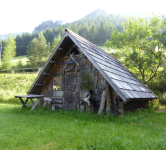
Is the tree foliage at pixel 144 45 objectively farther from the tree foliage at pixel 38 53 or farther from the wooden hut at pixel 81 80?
the tree foliage at pixel 38 53

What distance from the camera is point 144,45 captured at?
15430 mm

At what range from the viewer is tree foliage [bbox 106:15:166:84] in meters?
14.0

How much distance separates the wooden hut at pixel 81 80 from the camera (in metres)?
8.40

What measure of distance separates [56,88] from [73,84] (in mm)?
1726

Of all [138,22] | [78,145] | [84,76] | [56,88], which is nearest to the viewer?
[78,145]

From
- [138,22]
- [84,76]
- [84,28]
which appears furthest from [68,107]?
[84,28]

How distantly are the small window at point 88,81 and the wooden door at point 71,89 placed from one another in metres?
0.40

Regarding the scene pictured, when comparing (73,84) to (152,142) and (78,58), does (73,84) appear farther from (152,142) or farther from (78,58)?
(152,142)

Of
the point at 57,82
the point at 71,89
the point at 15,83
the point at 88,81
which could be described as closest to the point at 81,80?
the point at 88,81

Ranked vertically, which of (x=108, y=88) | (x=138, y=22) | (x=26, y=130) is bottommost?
(x=26, y=130)

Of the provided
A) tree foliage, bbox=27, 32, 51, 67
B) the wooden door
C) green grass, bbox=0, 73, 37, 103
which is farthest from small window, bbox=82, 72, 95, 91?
Result: tree foliage, bbox=27, 32, 51, 67

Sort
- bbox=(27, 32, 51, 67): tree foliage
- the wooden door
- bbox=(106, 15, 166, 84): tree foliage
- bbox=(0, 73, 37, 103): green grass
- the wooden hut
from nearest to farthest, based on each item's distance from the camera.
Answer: the wooden hut, the wooden door, bbox=(106, 15, 166, 84): tree foliage, bbox=(0, 73, 37, 103): green grass, bbox=(27, 32, 51, 67): tree foliage

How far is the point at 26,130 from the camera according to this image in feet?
19.9

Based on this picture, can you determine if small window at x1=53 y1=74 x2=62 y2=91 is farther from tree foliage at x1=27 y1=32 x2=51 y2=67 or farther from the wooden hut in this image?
tree foliage at x1=27 y1=32 x2=51 y2=67
